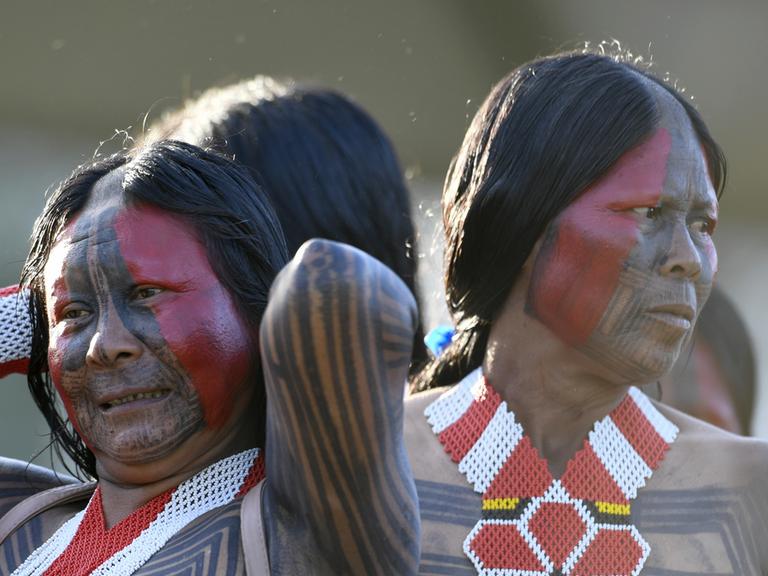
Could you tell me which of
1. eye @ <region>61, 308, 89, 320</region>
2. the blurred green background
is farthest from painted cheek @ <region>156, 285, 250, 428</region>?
the blurred green background

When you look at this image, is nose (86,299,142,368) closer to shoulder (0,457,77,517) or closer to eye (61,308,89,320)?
eye (61,308,89,320)

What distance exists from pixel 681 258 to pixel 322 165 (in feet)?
3.74

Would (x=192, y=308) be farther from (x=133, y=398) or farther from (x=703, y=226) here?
(x=703, y=226)

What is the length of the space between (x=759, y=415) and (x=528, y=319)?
3.80 metres

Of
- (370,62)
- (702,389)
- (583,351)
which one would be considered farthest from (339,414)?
(370,62)

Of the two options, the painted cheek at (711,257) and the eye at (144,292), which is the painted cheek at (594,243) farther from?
the eye at (144,292)

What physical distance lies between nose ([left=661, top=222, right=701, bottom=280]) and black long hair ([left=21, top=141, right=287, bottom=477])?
2.16 feet

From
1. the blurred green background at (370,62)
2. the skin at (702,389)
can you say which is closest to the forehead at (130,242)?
the skin at (702,389)

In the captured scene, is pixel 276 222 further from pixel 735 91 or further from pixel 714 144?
pixel 735 91

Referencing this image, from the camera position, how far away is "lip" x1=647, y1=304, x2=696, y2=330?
2.40 meters

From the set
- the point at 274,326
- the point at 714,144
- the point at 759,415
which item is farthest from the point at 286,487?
the point at 759,415

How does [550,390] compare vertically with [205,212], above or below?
below

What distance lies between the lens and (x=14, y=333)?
8.68 ft

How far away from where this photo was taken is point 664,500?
2.51 m
